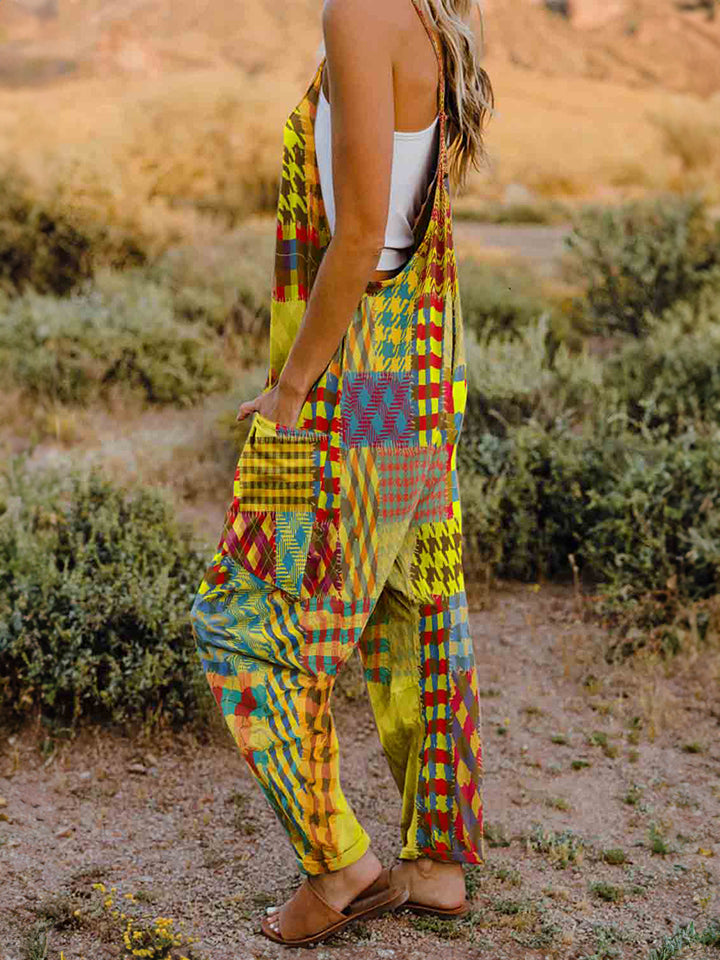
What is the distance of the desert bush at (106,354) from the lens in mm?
6102

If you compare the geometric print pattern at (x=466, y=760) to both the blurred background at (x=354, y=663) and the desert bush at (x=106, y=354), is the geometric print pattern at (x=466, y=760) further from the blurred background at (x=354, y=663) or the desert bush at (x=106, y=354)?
the desert bush at (x=106, y=354)

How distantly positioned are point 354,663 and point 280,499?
1.77 meters

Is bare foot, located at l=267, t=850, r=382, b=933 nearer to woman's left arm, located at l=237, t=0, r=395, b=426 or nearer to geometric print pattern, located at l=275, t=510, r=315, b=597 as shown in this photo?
geometric print pattern, located at l=275, t=510, r=315, b=597

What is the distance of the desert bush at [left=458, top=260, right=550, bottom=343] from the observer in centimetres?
683

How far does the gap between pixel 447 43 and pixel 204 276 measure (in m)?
5.81

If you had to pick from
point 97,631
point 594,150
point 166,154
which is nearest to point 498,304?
point 97,631

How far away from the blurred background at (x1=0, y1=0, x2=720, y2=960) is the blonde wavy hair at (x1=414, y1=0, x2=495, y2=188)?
1.57 meters

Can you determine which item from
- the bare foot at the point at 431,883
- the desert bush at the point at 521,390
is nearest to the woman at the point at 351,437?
the bare foot at the point at 431,883

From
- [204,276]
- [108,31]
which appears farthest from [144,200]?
[108,31]

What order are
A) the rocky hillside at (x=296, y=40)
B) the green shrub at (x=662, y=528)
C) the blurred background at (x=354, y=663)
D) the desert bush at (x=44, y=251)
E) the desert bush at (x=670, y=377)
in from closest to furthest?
the blurred background at (x=354, y=663)
the green shrub at (x=662, y=528)
the desert bush at (x=670, y=377)
the desert bush at (x=44, y=251)
the rocky hillside at (x=296, y=40)

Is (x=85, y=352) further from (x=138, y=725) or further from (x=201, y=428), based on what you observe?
(x=138, y=725)

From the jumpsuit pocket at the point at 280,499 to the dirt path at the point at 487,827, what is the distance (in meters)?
0.85

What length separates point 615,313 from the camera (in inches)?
273

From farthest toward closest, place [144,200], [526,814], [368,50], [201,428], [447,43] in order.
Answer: [144,200] < [201,428] < [526,814] < [447,43] < [368,50]
